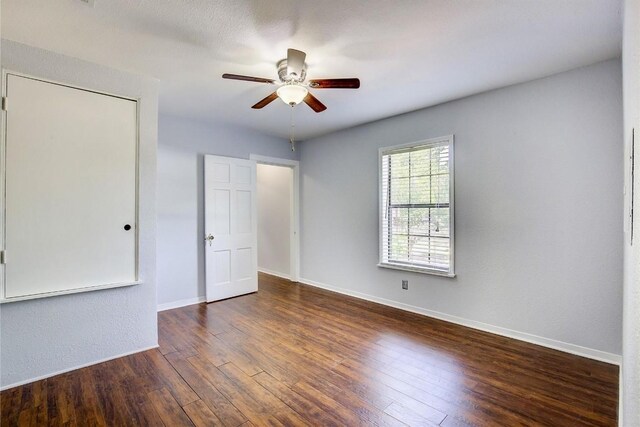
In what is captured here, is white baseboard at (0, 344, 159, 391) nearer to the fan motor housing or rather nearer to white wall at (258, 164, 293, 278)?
the fan motor housing

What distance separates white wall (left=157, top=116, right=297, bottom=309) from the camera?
4.00m

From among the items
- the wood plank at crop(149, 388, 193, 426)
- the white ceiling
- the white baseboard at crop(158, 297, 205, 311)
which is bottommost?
the wood plank at crop(149, 388, 193, 426)

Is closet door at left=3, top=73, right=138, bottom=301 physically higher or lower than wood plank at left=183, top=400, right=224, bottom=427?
higher

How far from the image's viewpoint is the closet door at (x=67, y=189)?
2244 millimetres

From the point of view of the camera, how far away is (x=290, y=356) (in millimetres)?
2705

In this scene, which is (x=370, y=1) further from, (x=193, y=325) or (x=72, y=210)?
(x=193, y=325)

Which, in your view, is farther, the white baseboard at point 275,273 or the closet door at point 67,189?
the white baseboard at point 275,273

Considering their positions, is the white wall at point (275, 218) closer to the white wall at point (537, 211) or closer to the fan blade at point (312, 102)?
the white wall at point (537, 211)

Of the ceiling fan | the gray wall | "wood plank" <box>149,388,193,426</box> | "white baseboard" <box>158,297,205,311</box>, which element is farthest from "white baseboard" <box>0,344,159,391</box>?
the ceiling fan

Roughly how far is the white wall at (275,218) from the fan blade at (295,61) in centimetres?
335

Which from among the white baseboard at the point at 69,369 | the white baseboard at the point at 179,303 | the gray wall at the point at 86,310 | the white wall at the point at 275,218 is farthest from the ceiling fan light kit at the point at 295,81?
the white wall at the point at 275,218

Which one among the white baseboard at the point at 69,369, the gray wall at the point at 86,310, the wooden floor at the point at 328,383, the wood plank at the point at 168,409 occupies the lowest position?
the wood plank at the point at 168,409

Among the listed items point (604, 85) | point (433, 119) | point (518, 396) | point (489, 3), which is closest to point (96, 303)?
point (518, 396)

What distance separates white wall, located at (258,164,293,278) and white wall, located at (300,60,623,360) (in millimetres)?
2410
